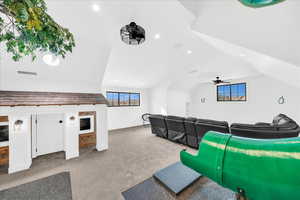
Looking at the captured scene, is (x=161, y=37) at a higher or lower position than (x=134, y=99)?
higher

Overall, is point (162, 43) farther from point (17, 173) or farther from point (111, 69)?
point (17, 173)

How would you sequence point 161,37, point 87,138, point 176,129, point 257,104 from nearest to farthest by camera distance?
1. point 161,37
2. point 87,138
3. point 176,129
4. point 257,104

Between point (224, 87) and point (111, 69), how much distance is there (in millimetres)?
6982

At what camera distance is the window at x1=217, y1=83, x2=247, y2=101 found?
687cm

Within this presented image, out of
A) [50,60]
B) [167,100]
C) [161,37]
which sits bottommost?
[167,100]

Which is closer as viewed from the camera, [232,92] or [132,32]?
[132,32]

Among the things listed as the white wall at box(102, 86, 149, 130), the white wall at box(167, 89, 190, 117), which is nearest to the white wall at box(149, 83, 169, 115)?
the white wall at box(167, 89, 190, 117)

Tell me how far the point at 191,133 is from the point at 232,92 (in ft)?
17.5

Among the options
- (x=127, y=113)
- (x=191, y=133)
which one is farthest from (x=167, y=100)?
(x=191, y=133)

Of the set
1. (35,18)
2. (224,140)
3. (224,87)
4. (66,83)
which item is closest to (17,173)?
(66,83)

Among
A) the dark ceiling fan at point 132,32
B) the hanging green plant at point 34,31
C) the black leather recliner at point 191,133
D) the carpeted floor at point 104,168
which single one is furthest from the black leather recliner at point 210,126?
the hanging green plant at point 34,31

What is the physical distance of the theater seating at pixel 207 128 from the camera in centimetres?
265

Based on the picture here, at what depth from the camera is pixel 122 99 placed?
712 centimetres

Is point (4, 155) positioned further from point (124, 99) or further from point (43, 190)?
point (124, 99)
